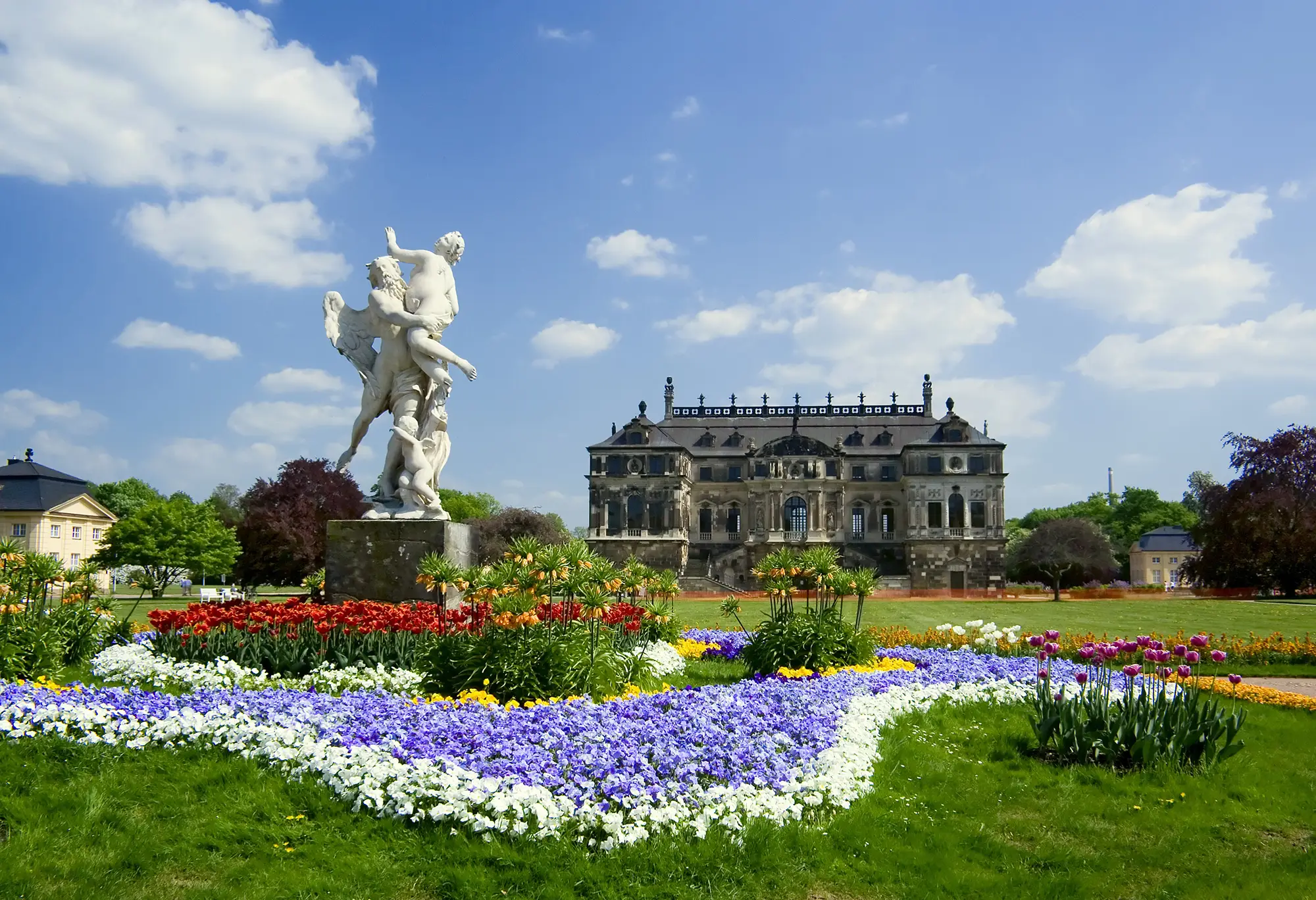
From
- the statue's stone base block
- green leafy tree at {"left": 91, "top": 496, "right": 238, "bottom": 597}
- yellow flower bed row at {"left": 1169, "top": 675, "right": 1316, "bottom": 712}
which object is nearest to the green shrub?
yellow flower bed row at {"left": 1169, "top": 675, "right": 1316, "bottom": 712}

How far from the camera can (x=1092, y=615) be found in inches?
1270

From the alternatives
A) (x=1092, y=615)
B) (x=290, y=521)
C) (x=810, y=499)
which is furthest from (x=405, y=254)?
(x=810, y=499)

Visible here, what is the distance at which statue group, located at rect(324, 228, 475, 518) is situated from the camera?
13641 mm

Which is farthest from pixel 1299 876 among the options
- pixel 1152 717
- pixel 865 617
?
pixel 865 617

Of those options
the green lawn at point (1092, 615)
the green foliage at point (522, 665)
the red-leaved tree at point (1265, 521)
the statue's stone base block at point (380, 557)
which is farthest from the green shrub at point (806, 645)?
the red-leaved tree at point (1265, 521)

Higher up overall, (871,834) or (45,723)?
(45,723)

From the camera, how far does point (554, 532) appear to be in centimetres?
6328

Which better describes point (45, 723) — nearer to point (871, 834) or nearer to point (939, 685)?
point (871, 834)

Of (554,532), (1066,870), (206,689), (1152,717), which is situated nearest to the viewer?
(1066,870)

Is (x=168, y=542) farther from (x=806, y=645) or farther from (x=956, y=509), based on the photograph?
Result: (x=806, y=645)

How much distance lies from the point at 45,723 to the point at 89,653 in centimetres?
421

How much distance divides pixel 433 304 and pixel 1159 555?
90312 mm

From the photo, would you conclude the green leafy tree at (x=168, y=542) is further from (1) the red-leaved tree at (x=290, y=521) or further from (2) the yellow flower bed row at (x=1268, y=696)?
(2) the yellow flower bed row at (x=1268, y=696)

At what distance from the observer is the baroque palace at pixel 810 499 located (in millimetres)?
66688
